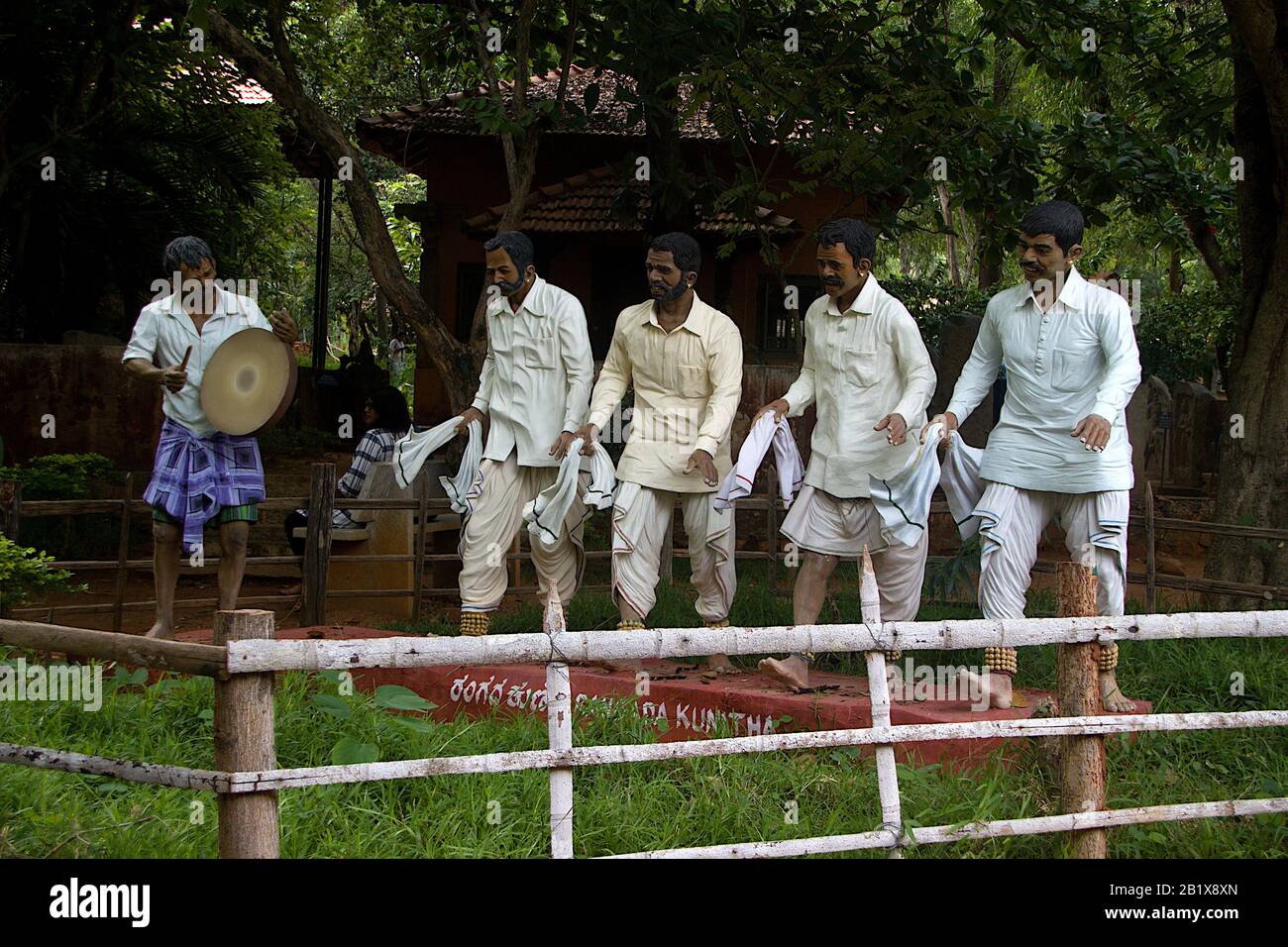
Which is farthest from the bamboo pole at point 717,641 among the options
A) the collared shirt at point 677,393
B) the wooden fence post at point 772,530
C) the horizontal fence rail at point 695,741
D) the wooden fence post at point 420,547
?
the wooden fence post at point 772,530

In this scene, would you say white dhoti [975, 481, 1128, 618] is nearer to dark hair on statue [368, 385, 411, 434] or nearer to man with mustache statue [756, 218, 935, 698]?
man with mustache statue [756, 218, 935, 698]

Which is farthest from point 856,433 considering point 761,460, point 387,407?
point 387,407

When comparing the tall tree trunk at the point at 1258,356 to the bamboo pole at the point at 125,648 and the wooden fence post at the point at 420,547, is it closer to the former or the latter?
the wooden fence post at the point at 420,547

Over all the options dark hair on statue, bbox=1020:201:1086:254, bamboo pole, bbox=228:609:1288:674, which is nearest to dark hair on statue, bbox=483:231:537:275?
dark hair on statue, bbox=1020:201:1086:254

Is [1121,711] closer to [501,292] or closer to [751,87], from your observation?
[501,292]

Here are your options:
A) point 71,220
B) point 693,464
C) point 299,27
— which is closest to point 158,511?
point 693,464

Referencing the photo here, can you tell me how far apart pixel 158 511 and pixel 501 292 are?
1.97m

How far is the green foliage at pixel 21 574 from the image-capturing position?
5.82m

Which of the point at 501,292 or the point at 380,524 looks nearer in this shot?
the point at 501,292

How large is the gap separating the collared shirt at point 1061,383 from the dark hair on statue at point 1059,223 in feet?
0.57

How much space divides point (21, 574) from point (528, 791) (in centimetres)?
281

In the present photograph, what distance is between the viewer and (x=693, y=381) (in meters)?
6.50

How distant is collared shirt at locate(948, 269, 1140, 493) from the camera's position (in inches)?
217

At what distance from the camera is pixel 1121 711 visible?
17.4 feet
